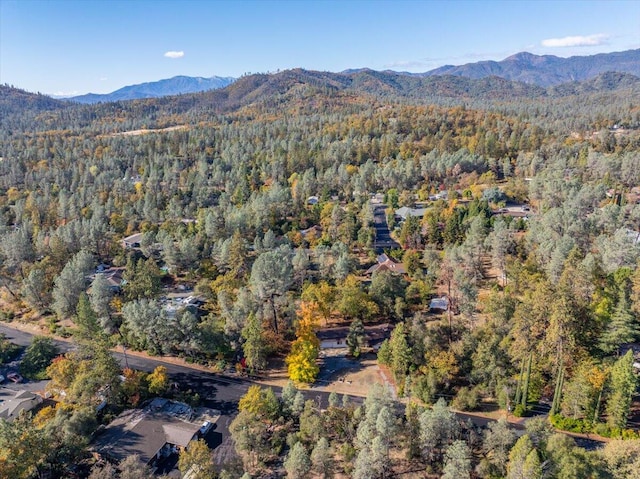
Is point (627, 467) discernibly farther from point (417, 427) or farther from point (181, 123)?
point (181, 123)

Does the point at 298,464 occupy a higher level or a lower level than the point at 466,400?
higher

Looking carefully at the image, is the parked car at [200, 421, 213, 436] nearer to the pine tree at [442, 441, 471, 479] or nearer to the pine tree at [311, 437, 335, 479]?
the pine tree at [311, 437, 335, 479]

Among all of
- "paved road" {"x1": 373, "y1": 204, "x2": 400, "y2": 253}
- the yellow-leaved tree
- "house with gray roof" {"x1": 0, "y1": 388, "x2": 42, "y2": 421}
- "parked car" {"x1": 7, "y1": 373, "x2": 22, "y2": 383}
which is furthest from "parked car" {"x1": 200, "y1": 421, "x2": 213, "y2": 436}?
"paved road" {"x1": 373, "y1": 204, "x2": 400, "y2": 253}

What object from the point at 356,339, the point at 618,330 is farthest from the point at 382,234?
the point at 618,330

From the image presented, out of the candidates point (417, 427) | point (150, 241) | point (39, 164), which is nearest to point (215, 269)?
point (150, 241)

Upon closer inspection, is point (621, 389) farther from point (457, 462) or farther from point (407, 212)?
point (407, 212)

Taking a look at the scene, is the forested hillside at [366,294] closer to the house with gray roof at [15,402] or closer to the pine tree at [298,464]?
the pine tree at [298,464]
